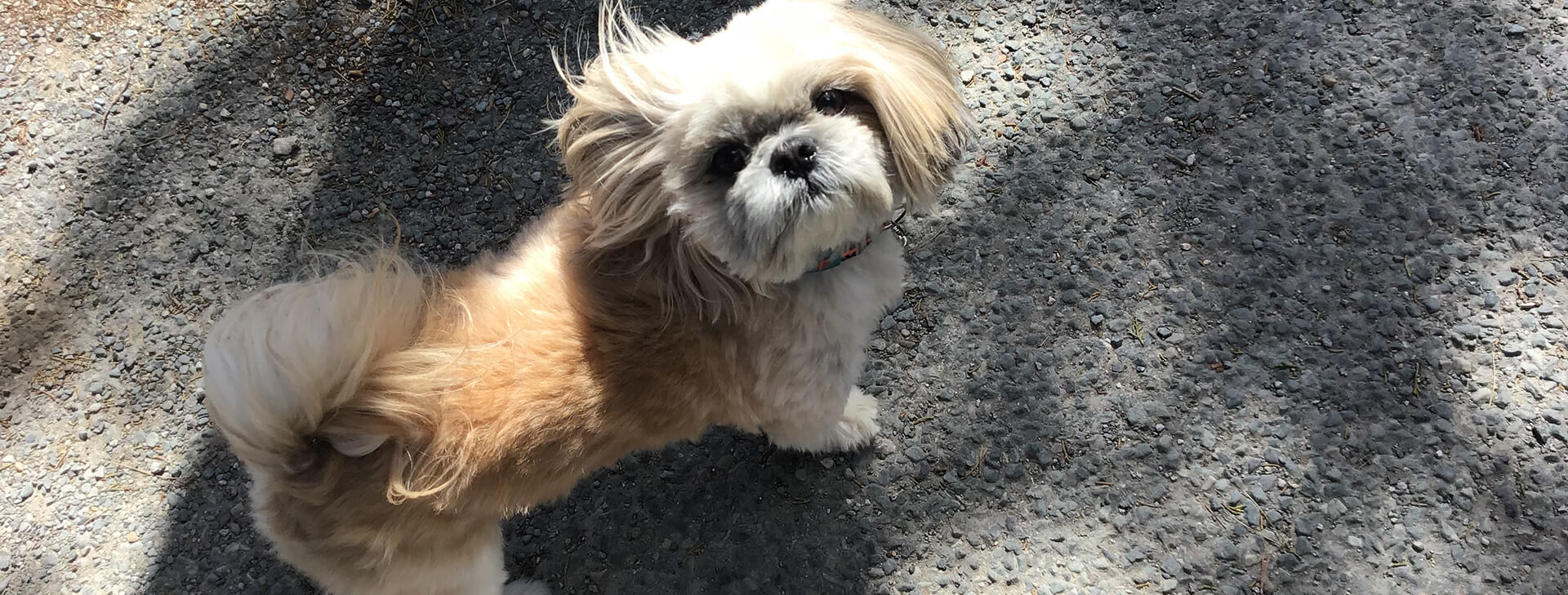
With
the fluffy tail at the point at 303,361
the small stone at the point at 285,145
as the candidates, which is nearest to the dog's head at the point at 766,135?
the fluffy tail at the point at 303,361

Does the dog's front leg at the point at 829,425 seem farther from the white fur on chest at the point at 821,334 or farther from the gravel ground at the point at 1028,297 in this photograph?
the gravel ground at the point at 1028,297

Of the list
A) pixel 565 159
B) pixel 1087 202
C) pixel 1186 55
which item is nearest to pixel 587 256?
pixel 565 159

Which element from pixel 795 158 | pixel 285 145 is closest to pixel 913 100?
pixel 795 158

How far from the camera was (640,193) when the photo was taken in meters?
2.11

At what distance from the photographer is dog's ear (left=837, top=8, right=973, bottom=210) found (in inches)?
80.6

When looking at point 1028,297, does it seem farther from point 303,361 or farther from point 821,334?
point 303,361

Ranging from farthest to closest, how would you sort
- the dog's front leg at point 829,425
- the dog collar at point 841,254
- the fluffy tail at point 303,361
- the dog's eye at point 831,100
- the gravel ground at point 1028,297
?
the gravel ground at point 1028,297
the dog's front leg at point 829,425
the dog collar at point 841,254
the dog's eye at point 831,100
the fluffy tail at point 303,361

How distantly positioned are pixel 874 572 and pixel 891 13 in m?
2.50

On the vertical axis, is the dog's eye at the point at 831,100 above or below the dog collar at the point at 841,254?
above

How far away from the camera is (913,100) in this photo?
2080mm

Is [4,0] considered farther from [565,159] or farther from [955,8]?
[955,8]

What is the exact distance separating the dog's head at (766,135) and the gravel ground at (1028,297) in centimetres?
131

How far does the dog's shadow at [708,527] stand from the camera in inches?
120

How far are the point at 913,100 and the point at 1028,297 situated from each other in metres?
1.48
